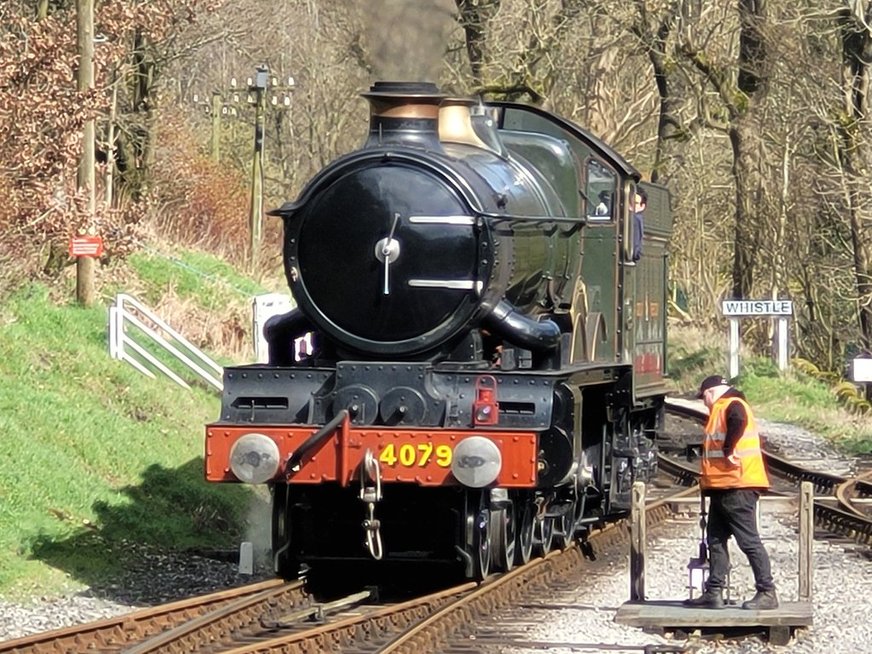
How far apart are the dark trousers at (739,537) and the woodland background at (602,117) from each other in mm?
8738

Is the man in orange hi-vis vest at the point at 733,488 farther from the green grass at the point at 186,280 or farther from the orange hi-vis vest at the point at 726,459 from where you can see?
the green grass at the point at 186,280

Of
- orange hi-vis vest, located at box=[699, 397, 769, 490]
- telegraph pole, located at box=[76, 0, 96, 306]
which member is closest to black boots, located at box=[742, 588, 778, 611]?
orange hi-vis vest, located at box=[699, 397, 769, 490]

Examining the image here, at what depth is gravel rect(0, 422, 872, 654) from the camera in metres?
9.09

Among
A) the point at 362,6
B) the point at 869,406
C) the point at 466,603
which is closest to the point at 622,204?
the point at 362,6

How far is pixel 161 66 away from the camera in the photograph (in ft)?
104

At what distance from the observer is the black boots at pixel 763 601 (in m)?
9.30

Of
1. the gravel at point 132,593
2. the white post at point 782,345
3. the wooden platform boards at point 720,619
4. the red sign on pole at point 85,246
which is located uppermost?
the red sign on pole at point 85,246

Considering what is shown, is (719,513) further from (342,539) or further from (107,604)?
(107,604)

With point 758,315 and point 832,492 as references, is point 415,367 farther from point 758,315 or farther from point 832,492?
point 758,315

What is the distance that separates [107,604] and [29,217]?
10.6m

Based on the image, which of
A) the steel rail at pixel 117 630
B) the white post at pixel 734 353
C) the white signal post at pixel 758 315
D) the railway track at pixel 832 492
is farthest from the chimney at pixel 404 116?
the white post at pixel 734 353

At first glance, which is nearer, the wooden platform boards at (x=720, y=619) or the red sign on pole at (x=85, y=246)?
the wooden platform boards at (x=720, y=619)

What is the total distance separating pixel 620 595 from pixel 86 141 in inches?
508

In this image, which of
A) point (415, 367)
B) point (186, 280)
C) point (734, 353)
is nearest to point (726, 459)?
point (415, 367)
